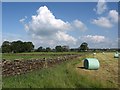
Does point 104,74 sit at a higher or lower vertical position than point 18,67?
lower

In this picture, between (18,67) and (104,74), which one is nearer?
(104,74)

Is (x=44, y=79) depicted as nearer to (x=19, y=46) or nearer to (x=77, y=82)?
(x=77, y=82)

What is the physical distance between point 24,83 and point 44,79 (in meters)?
1.49

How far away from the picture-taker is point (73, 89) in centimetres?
1288

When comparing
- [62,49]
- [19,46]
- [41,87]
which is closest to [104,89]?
[41,87]

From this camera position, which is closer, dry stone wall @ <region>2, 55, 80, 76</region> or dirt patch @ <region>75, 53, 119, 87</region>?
dirt patch @ <region>75, 53, 119, 87</region>

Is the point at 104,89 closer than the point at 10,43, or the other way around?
the point at 104,89

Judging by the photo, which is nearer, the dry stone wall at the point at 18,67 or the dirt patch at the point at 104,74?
the dirt patch at the point at 104,74

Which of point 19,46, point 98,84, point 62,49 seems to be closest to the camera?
point 98,84

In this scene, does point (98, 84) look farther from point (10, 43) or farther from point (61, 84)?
point (10, 43)

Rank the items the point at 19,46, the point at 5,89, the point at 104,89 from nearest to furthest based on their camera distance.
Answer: the point at 5,89 → the point at 104,89 → the point at 19,46

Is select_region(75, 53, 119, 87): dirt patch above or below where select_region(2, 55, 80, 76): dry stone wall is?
below

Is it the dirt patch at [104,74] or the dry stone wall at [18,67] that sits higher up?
the dry stone wall at [18,67]

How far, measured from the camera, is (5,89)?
12477 millimetres
